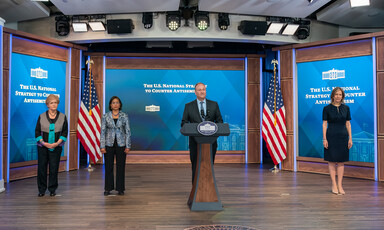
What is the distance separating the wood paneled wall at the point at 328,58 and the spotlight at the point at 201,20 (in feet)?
6.17

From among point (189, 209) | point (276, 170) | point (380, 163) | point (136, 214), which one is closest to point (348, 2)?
point (380, 163)

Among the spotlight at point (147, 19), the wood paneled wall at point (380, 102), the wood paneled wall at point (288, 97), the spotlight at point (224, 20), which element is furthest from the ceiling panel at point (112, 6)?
the wood paneled wall at point (380, 102)

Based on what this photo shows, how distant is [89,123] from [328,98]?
16.7 ft

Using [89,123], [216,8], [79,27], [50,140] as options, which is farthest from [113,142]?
[216,8]

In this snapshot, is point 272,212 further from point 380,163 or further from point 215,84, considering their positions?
point 215,84

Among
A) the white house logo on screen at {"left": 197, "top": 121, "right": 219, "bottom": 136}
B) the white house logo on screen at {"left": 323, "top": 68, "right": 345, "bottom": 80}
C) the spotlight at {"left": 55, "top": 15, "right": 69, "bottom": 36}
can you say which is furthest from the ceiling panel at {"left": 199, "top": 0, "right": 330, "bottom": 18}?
the white house logo on screen at {"left": 197, "top": 121, "right": 219, "bottom": 136}

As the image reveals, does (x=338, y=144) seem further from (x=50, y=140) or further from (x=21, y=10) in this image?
(x=21, y=10)

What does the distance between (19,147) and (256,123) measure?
17.6 feet

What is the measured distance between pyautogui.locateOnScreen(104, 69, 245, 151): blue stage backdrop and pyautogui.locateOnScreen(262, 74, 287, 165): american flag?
126 centimetres

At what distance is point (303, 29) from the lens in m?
7.12

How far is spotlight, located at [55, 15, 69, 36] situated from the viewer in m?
6.93

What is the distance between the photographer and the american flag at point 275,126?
7.08m

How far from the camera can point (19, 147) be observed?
20.1 ft

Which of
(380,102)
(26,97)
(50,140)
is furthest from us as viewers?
(26,97)
